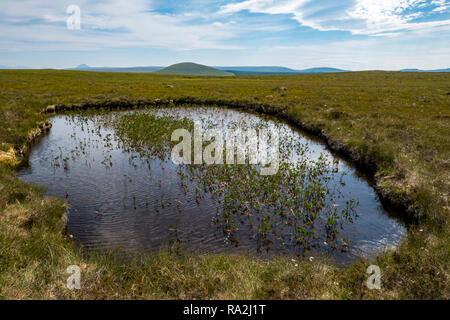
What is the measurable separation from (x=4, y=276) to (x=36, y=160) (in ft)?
47.7

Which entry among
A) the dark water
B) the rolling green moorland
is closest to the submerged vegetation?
the dark water

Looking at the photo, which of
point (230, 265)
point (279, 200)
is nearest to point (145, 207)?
point (230, 265)

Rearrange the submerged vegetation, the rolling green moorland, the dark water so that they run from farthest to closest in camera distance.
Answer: the submerged vegetation
the dark water
the rolling green moorland

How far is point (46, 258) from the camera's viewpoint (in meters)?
7.27

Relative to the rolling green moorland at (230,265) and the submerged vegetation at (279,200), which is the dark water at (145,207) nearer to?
the submerged vegetation at (279,200)

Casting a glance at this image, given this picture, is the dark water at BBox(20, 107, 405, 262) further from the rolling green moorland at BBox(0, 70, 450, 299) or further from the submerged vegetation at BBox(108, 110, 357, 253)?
the rolling green moorland at BBox(0, 70, 450, 299)

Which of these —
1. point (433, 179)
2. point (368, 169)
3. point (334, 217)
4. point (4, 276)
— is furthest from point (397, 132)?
point (4, 276)

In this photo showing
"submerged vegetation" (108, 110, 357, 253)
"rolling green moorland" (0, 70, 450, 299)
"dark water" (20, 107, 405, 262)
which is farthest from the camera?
"submerged vegetation" (108, 110, 357, 253)

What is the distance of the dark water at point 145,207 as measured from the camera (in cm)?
940

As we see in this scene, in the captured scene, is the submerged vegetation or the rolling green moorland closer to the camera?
the rolling green moorland

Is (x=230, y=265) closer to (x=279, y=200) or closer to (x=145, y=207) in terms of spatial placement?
(x=279, y=200)

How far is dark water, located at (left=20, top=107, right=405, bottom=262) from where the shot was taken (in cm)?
940
